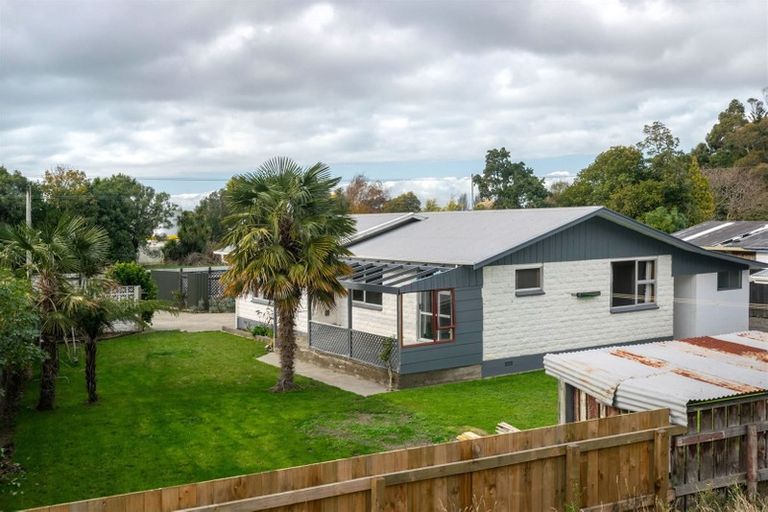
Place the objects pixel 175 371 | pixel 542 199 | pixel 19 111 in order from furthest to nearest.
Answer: pixel 542 199
pixel 175 371
pixel 19 111

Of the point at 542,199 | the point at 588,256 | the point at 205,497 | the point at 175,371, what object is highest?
the point at 542,199

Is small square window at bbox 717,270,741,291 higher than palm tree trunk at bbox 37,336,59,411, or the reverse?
small square window at bbox 717,270,741,291

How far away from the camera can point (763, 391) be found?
704 cm

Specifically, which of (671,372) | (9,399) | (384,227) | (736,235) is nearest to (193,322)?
(384,227)

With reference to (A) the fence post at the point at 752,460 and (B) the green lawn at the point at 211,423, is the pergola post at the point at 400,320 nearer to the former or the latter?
(B) the green lawn at the point at 211,423

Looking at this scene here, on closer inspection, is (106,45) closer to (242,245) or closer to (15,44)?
(15,44)

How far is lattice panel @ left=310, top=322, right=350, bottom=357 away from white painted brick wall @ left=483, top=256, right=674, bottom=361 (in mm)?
3643

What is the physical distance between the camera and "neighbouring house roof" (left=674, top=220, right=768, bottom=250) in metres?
22.4

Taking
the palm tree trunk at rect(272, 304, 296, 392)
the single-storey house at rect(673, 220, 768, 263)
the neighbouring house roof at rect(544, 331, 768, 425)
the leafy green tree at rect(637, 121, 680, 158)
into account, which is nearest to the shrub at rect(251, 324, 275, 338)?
the palm tree trunk at rect(272, 304, 296, 392)

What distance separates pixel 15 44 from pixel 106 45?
1.45 meters

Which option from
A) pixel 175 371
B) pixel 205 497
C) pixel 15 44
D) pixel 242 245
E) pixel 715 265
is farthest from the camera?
pixel 715 265

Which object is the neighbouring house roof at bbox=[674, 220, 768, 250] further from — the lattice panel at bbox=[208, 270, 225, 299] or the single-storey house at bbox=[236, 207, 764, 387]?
the lattice panel at bbox=[208, 270, 225, 299]

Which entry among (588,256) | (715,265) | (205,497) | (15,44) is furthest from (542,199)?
(205,497)

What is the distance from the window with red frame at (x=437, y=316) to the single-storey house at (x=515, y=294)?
0.04m
